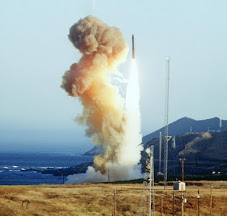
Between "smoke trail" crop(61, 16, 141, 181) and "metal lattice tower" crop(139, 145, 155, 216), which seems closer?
"metal lattice tower" crop(139, 145, 155, 216)

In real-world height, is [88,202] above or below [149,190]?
below

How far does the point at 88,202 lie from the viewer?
3391 inches

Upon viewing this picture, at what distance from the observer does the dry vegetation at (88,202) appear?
3172 inches

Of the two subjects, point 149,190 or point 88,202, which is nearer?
point 149,190

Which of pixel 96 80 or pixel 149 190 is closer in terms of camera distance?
pixel 149 190

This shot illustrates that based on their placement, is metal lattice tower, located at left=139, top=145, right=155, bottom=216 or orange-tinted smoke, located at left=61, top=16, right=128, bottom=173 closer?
metal lattice tower, located at left=139, top=145, right=155, bottom=216

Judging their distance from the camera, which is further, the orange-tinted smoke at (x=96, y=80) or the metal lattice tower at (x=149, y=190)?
the orange-tinted smoke at (x=96, y=80)

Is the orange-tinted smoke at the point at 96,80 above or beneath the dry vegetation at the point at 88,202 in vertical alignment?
above

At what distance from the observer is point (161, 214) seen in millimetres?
80812

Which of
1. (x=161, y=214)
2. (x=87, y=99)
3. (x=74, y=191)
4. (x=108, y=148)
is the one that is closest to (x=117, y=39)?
(x=87, y=99)

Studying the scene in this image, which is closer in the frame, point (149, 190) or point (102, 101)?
point (149, 190)

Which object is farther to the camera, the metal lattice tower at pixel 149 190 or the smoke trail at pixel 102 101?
the smoke trail at pixel 102 101

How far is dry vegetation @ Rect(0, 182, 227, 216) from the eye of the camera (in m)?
80.6

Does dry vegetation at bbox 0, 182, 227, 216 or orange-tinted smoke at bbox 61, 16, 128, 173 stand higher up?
orange-tinted smoke at bbox 61, 16, 128, 173
